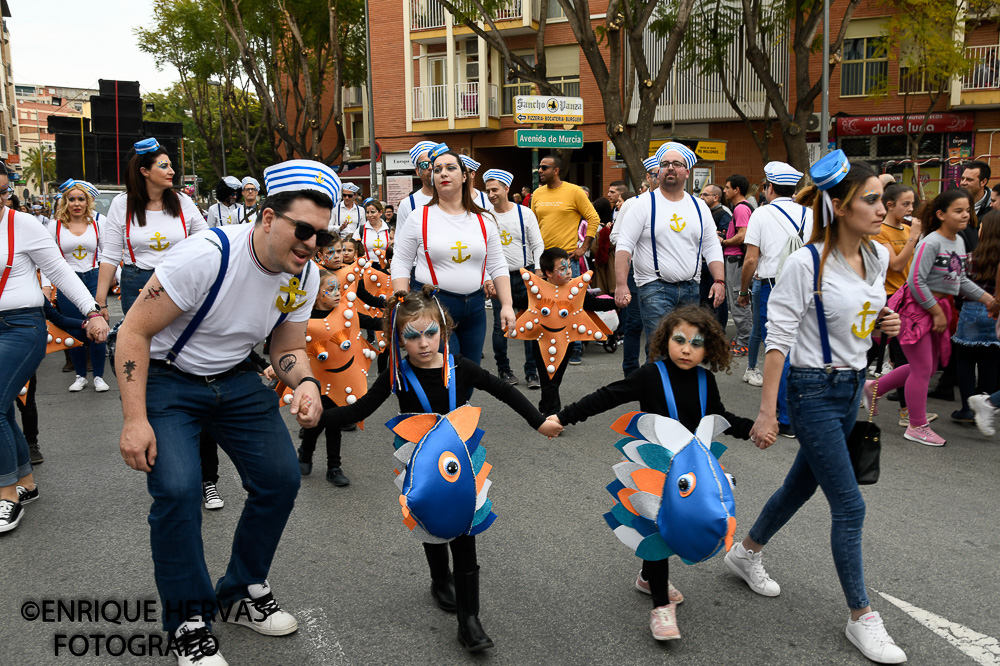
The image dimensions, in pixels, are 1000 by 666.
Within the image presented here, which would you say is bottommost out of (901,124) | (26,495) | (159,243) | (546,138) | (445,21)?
(26,495)

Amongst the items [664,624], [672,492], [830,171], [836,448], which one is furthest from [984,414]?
[672,492]

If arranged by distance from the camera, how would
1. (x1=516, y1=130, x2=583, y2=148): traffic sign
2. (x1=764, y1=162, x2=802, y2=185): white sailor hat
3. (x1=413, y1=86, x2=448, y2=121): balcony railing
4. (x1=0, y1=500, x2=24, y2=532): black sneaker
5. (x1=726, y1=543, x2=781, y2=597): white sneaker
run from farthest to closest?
1. (x1=413, y1=86, x2=448, y2=121): balcony railing
2. (x1=516, y1=130, x2=583, y2=148): traffic sign
3. (x1=764, y1=162, x2=802, y2=185): white sailor hat
4. (x1=0, y1=500, x2=24, y2=532): black sneaker
5. (x1=726, y1=543, x2=781, y2=597): white sneaker

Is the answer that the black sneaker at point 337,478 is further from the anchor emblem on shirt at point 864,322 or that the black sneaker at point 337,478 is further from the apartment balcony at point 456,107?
the apartment balcony at point 456,107

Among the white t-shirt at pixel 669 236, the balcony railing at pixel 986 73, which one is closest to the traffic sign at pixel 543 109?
the white t-shirt at pixel 669 236

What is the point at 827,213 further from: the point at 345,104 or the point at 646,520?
the point at 345,104

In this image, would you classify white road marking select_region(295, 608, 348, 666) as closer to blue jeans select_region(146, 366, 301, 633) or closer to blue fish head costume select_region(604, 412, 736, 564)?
blue jeans select_region(146, 366, 301, 633)

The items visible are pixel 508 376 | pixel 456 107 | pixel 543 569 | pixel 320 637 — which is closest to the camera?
pixel 320 637

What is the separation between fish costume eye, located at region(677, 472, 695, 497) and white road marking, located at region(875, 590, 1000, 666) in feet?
4.18

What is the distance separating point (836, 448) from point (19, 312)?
4.20 meters

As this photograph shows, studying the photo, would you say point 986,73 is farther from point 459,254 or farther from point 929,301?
point 459,254

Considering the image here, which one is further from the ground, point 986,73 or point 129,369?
point 986,73

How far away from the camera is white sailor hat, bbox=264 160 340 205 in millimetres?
3014

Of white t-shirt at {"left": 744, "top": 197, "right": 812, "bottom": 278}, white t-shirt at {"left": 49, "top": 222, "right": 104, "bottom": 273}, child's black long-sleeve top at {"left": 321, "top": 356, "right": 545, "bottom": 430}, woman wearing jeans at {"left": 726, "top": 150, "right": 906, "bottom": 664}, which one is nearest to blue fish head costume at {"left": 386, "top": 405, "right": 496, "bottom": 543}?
child's black long-sleeve top at {"left": 321, "top": 356, "right": 545, "bottom": 430}

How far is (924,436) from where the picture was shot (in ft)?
20.4
